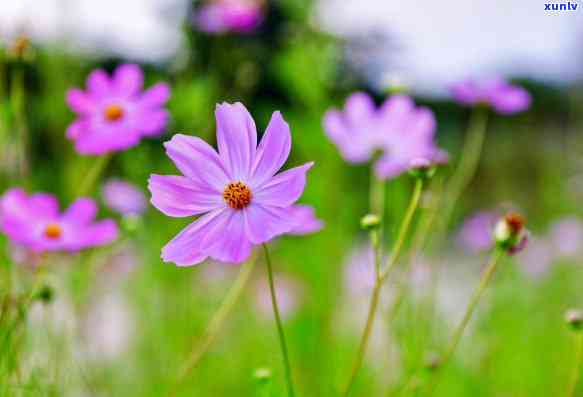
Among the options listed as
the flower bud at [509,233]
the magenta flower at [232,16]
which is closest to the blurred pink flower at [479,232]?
the magenta flower at [232,16]

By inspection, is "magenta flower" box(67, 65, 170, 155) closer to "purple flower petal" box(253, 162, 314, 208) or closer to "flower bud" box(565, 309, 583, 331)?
"purple flower petal" box(253, 162, 314, 208)

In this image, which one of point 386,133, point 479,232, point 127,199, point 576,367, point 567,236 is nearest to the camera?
point 576,367

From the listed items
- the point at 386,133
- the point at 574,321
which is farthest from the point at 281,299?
the point at 574,321

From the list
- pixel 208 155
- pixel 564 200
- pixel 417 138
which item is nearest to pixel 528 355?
pixel 564 200

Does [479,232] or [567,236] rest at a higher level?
[479,232]

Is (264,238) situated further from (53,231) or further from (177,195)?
(53,231)

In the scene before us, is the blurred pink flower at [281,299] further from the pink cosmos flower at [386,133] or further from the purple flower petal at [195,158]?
the purple flower petal at [195,158]

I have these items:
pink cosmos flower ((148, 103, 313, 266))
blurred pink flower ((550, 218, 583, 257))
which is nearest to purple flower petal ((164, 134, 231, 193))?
pink cosmos flower ((148, 103, 313, 266))

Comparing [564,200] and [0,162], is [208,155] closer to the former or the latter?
[0,162]
